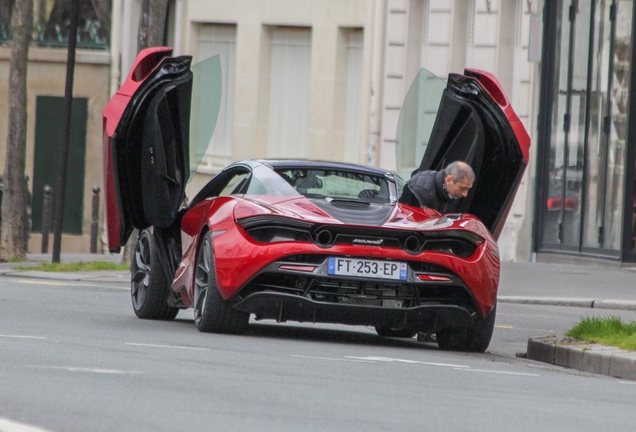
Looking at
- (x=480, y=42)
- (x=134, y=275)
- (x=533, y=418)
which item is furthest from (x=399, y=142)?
(x=480, y=42)

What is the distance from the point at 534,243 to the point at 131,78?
48.8 feet

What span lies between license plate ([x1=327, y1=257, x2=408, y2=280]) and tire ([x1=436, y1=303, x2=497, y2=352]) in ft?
2.79

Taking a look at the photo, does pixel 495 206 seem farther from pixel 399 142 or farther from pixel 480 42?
pixel 480 42

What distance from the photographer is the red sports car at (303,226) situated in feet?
32.6

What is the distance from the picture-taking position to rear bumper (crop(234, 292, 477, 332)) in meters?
9.95

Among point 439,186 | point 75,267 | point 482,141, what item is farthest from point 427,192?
point 75,267

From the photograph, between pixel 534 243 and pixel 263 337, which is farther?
pixel 534 243

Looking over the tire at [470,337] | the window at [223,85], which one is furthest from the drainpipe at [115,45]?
the tire at [470,337]

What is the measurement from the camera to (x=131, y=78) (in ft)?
38.2

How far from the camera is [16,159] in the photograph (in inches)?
920

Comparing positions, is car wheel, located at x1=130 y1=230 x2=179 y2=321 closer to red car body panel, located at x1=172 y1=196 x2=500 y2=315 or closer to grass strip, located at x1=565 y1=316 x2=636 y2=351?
red car body panel, located at x1=172 y1=196 x2=500 y2=315

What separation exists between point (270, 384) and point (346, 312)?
2.50m

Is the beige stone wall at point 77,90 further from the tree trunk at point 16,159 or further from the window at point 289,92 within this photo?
the tree trunk at point 16,159

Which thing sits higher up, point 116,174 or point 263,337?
point 116,174
